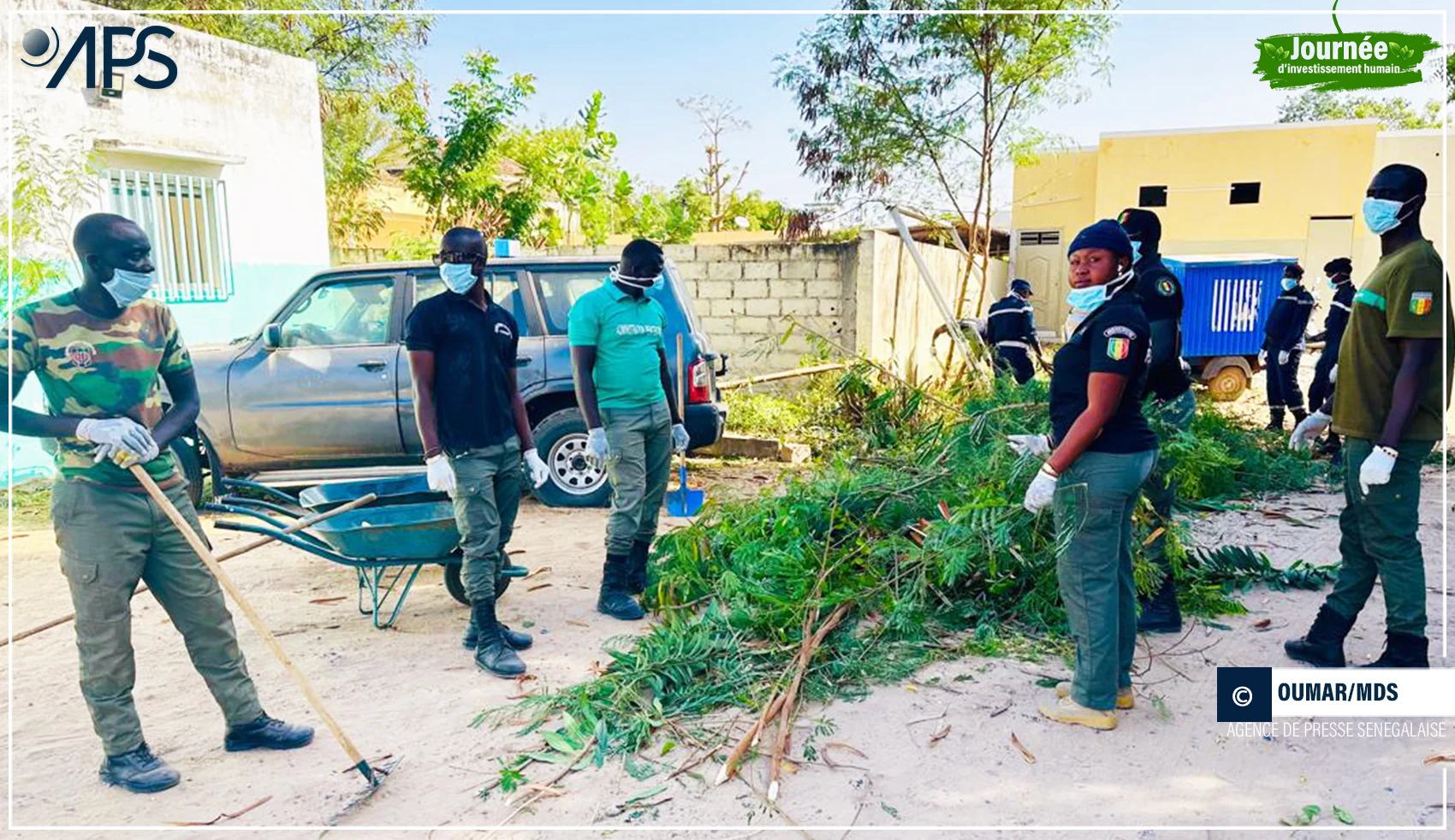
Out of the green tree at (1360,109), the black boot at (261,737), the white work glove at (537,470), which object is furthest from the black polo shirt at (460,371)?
the green tree at (1360,109)

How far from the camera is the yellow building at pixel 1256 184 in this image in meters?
A: 18.0

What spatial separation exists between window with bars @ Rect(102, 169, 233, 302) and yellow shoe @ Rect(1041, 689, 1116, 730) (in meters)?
8.01

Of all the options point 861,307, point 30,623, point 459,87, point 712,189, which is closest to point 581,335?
point 30,623

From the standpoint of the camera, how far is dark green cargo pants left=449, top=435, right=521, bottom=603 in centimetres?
399

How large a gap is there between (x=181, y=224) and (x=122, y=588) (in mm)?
6663

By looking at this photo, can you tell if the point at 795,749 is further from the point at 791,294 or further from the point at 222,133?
the point at 222,133

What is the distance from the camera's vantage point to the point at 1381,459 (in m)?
3.28

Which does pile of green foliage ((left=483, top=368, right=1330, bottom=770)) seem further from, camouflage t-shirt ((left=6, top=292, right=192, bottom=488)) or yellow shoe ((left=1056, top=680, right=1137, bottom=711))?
camouflage t-shirt ((left=6, top=292, right=192, bottom=488))

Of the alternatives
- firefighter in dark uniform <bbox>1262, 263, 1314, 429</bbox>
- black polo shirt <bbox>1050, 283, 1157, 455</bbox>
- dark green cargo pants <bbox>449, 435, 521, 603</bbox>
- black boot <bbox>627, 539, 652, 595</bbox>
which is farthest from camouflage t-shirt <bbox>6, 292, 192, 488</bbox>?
firefighter in dark uniform <bbox>1262, 263, 1314, 429</bbox>

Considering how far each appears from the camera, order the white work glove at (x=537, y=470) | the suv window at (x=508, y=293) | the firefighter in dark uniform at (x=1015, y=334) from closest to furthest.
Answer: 1. the white work glove at (x=537, y=470)
2. the suv window at (x=508, y=293)
3. the firefighter in dark uniform at (x=1015, y=334)

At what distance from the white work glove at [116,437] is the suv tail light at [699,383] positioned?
396 cm

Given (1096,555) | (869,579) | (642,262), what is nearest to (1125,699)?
(1096,555)

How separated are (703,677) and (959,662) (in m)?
1.08

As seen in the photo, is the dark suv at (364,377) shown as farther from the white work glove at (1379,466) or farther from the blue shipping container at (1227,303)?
the blue shipping container at (1227,303)
